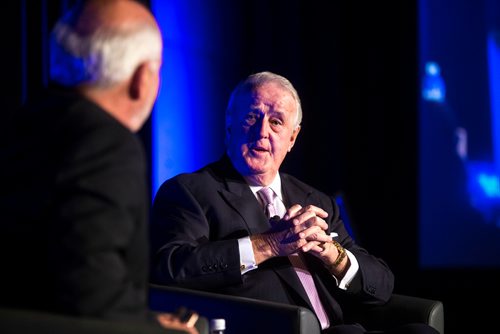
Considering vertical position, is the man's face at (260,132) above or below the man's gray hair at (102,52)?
below

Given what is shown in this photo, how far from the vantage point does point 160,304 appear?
2.66m

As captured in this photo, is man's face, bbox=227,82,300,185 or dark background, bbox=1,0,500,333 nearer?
man's face, bbox=227,82,300,185

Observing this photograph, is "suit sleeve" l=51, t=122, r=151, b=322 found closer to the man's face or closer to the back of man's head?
the back of man's head

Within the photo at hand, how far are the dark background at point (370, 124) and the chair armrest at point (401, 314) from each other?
257cm

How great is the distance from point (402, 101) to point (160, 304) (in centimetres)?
367

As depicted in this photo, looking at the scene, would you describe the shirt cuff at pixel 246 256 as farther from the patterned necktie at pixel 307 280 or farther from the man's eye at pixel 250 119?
the man's eye at pixel 250 119

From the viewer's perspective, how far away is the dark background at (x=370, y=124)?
19.0 ft

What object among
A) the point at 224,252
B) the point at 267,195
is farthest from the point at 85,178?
the point at 267,195

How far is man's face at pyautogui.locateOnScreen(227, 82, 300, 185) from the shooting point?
300 cm

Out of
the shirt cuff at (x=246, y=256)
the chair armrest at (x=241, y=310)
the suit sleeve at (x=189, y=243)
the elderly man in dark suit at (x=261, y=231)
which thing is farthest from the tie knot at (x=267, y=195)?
the chair armrest at (x=241, y=310)

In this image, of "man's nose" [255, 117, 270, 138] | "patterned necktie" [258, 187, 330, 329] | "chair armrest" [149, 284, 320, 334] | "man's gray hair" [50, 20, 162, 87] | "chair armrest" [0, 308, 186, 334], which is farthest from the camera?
"man's nose" [255, 117, 270, 138]

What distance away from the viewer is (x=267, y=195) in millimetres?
3051

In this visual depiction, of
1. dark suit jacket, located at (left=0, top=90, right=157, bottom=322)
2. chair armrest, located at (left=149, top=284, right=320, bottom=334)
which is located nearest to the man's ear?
dark suit jacket, located at (left=0, top=90, right=157, bottom=322)

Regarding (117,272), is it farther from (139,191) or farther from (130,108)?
(130,108)
